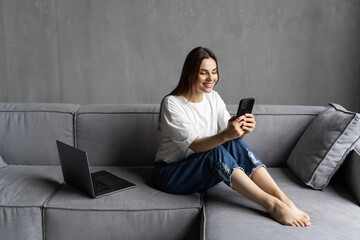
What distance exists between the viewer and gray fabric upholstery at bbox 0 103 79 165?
2217 mm

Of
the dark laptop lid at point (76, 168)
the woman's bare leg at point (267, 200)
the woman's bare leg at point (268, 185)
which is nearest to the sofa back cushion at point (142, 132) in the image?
the dark laptop lid at point (76, 168)

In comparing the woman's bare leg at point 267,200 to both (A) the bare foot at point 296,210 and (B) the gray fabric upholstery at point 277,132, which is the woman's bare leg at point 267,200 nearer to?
(A) the bare foot at point 296,210

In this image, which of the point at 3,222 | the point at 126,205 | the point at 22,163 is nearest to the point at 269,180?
the point at 126,205

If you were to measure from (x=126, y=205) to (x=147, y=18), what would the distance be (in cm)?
189

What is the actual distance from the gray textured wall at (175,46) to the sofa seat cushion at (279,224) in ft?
4.78

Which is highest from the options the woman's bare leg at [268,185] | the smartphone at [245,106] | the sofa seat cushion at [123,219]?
the smartphone at [245,106]

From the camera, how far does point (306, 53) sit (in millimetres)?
3145

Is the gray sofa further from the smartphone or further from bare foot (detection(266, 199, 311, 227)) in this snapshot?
the smartphone

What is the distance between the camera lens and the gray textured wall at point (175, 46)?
122 inches

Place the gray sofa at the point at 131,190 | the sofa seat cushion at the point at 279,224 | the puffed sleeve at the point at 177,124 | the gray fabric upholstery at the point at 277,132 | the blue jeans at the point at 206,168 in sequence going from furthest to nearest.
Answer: the gray fabric upholstery at the point at 277,132 < the puffed sleeve at the point at 177,124 < the blue jeans at the point at 206,168 < the gray sofa at the point at 131,190 < the sofa seat cushion at the point at 279,224

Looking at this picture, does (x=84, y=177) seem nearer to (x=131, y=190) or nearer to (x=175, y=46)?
(x=131, y=190)

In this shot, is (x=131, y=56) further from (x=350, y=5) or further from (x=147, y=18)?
(x=350, y=5)

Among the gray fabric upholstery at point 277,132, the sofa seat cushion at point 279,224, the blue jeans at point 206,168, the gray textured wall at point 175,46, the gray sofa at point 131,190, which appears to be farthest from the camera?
the gray textured wall at point 175,46

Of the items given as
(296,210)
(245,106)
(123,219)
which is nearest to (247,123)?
(245,106)
